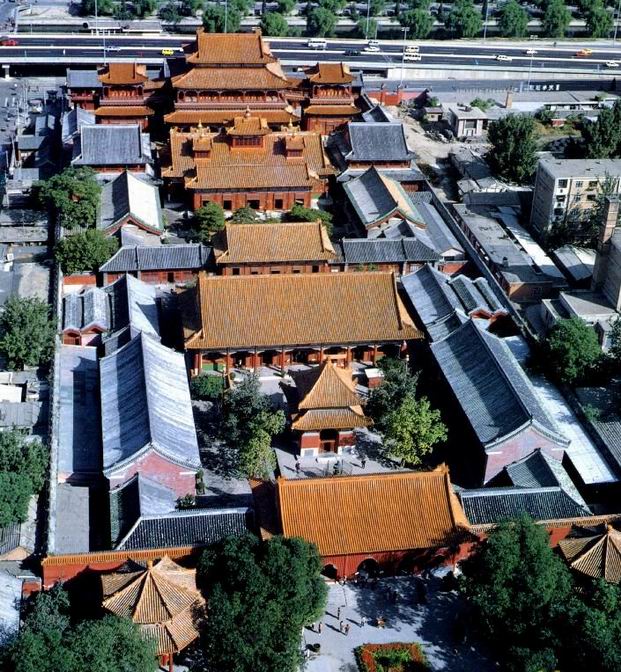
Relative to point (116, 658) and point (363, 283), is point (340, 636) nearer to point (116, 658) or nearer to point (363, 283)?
point (116, 658)

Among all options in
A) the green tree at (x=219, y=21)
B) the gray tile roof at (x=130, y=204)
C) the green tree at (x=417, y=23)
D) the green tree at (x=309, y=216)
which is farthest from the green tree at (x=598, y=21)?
the gray tile roof at (x=130, y=204)

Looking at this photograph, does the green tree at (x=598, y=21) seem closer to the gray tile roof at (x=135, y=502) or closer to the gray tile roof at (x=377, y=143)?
the gray tile roof at (x=377, y=143)

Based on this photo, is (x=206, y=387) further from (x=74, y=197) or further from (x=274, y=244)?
(x=74, y=197)

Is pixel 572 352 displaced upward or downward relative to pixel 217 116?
downward

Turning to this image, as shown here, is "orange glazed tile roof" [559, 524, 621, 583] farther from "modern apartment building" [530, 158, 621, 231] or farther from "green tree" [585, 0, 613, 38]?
"green tree" [585, 0, 613, 38]

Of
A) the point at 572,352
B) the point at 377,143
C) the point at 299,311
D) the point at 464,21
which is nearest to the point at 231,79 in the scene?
the point at 377,143
